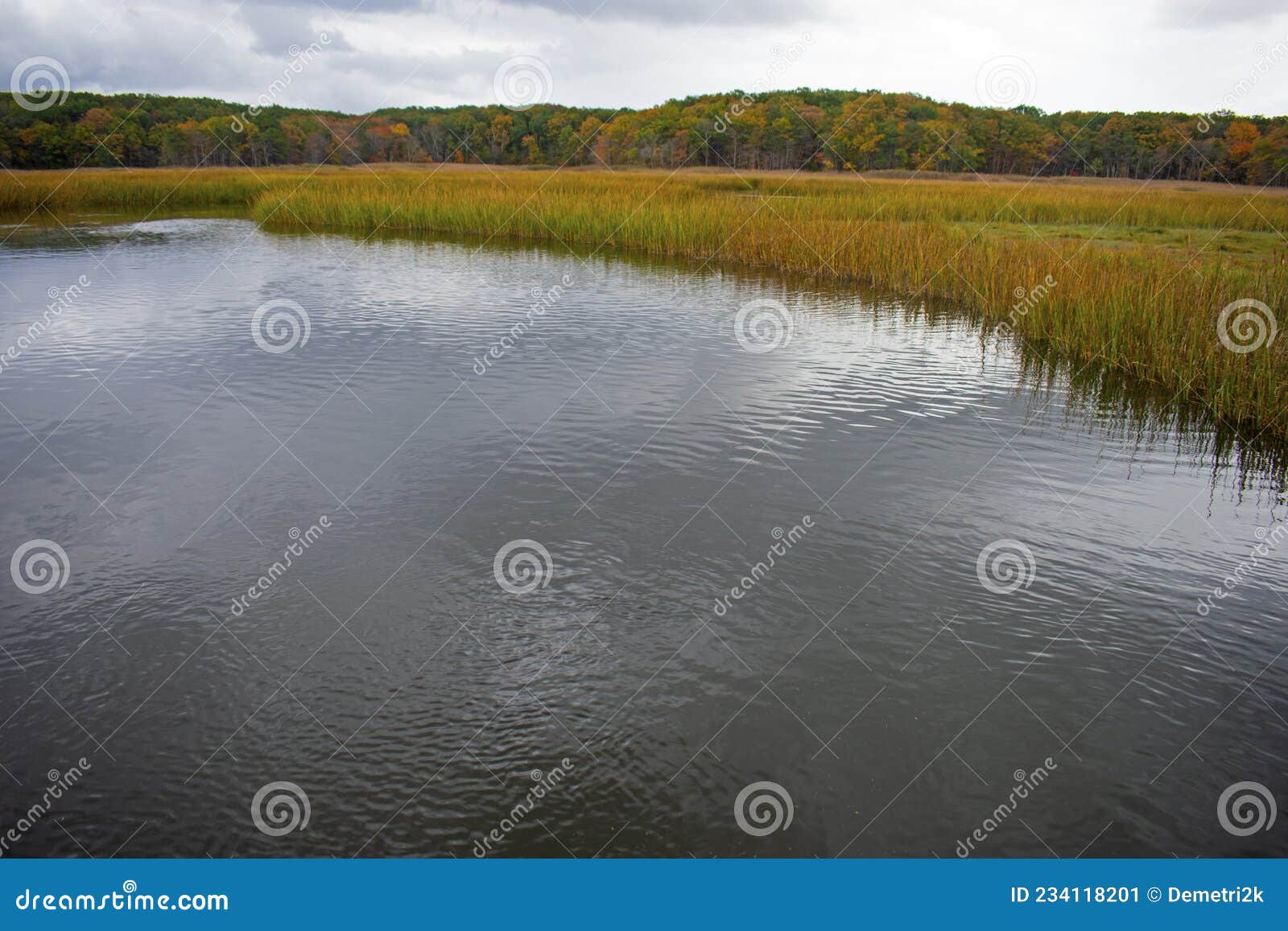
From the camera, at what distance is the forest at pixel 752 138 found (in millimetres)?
55156

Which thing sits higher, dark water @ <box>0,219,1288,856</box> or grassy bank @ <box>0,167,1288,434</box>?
grassy bank @ <box>0,167,1288,434</box>

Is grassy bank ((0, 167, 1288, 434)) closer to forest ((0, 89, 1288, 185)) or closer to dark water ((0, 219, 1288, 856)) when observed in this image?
dark water ((0, 219, 1288, 856))

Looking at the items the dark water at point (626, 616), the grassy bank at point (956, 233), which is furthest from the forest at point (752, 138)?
the dark water at point (626, 616)

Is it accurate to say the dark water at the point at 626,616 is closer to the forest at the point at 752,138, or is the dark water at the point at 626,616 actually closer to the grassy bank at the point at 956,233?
the grassy bank at the point at 956,233

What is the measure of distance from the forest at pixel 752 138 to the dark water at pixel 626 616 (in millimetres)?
44339

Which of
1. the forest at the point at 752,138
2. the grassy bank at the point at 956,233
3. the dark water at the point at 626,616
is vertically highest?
the forest at the point at 752,138

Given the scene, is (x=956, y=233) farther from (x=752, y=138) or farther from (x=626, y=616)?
(x=752, y=138)

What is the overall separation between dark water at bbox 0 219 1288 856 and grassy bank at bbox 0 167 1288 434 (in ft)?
4.63

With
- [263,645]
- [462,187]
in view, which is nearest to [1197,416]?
[263,645]

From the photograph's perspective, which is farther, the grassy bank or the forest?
the forest

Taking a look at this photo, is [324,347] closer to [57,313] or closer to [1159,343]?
[57,313]

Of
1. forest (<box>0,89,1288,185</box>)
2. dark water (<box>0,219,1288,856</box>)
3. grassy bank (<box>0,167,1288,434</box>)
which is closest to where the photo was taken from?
dark water (<box>0,219,1288,856</box>)

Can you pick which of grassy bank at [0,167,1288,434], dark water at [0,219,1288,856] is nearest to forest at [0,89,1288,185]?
grassy bank at [0,167,1288,434]

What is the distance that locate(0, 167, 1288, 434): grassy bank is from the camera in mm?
11602
